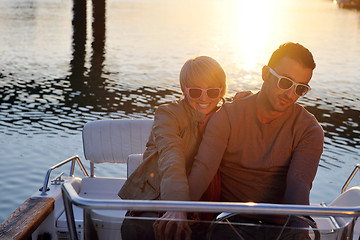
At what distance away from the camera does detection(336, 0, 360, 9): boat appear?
5534 centimetres

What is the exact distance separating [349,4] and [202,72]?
57823 millimetres

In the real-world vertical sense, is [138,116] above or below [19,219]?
below

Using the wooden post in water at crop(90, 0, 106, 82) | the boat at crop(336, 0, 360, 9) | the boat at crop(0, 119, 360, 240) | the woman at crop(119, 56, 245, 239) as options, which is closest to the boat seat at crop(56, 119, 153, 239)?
the boat at crop(0, 119, 360, 240)

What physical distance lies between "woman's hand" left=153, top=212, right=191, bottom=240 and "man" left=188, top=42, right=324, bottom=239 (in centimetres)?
71

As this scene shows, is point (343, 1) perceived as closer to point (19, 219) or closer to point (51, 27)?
point (51, 27)

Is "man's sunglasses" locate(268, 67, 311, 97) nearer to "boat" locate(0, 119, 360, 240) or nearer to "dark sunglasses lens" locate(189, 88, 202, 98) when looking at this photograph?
"dark sunglasses lens" locate(189, 88, 202, 98)

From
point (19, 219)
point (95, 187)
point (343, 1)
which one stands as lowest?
point (343, 1)

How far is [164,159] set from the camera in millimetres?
2318

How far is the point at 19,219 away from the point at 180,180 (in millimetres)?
893

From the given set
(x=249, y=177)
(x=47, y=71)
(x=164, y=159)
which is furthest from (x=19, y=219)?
(x=47, y=71)

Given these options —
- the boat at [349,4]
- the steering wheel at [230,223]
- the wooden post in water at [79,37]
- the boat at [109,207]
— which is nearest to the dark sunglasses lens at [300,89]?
the boat at [109,207]

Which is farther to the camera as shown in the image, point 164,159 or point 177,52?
point 177,52

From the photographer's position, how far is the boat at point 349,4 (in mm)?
55344

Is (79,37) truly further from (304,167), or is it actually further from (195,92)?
(304,167)
